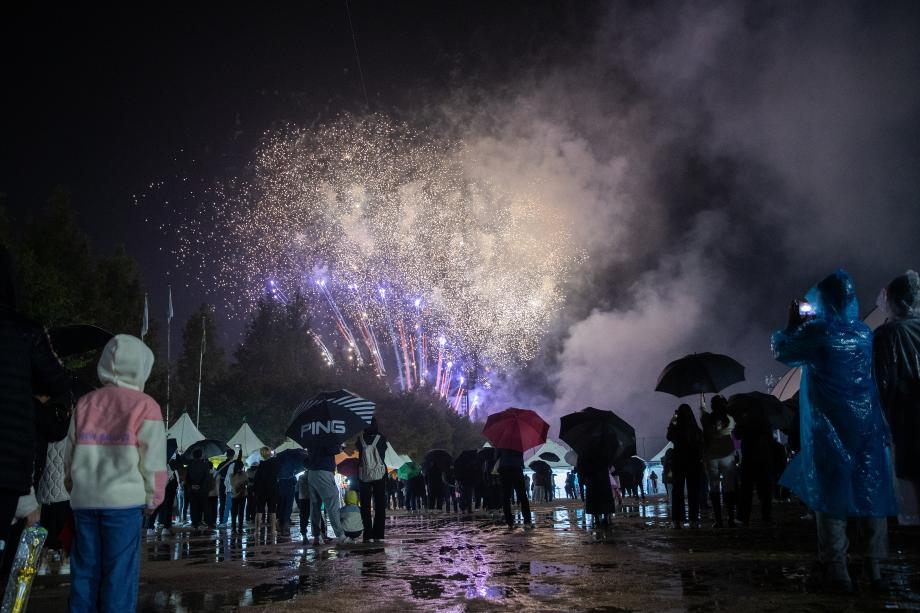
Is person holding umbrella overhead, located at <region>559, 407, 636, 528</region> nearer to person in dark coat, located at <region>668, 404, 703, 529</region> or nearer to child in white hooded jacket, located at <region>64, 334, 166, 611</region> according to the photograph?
person in dark coat, located at <region>668, 404, 703, 529</region>

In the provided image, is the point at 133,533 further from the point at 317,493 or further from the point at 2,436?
the point at 317,493

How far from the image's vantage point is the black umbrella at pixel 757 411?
37.6ft

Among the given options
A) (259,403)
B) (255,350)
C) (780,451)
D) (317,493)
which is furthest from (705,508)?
(255,350)

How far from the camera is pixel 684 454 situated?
1100cm

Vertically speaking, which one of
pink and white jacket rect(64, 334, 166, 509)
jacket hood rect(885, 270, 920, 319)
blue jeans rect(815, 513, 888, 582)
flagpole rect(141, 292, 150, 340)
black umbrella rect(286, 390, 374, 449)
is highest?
flagpole rect(141, 292, 150, 340)

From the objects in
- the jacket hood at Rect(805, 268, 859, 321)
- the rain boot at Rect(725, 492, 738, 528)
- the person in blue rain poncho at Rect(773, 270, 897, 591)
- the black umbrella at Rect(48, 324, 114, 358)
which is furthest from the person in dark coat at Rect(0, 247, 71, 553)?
the rain boot at Rect(725, 492, 738, 528)

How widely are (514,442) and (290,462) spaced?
458 cm

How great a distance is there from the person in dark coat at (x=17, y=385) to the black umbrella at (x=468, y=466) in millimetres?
18891

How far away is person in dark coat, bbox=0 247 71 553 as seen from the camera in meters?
3.30

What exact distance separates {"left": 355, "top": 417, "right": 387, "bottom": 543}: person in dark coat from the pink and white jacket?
7.02 meters

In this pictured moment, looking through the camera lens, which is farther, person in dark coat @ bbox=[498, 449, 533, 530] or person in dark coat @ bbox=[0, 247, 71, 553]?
person in dark coat @ bbox=[498, 449, 533, 530]

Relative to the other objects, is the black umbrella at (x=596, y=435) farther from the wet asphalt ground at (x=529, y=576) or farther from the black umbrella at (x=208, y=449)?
the black umbrella at (x=208, y=449)

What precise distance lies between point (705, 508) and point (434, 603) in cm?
1486

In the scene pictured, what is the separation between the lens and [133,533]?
12.4 ft
